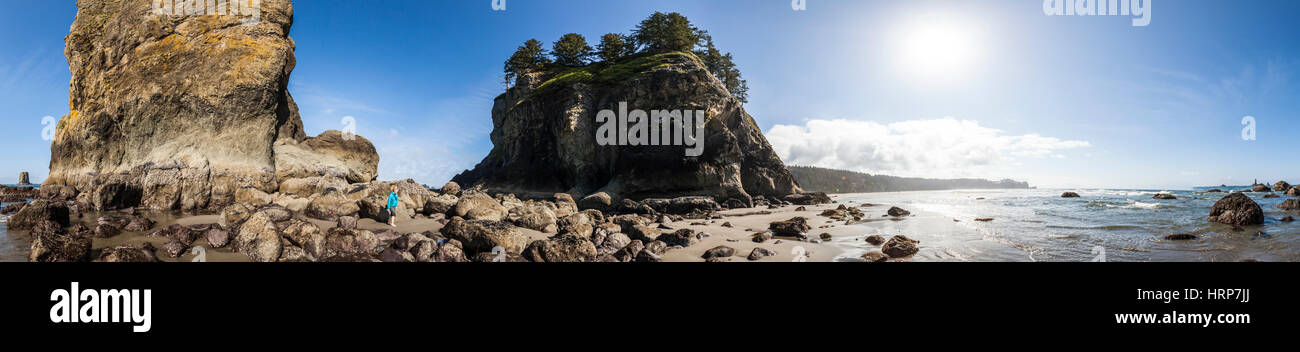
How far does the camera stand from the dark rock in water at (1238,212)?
41.2 feet

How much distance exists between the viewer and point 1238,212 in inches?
507

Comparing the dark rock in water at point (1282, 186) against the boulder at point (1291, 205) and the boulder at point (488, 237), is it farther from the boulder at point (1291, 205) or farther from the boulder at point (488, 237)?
the boulder at point (488, 237)

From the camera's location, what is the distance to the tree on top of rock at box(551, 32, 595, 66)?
149 ft

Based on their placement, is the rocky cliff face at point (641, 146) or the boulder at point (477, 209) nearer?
the boulder at point (477, 209)

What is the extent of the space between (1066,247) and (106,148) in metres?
37.1

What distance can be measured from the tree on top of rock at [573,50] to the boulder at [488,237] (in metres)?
38.6

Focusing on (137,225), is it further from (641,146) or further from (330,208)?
(641,146)

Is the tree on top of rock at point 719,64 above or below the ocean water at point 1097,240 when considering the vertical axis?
above

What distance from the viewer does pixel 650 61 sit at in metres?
36.3

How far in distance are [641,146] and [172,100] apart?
84.2 ft

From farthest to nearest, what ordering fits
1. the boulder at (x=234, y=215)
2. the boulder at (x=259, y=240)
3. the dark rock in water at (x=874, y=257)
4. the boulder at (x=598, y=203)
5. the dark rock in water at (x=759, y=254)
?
1. the boulder at (x=598, y=203)
2. the boulder at (x=234, y=215)
3. the dark rock in water at (x=759, y=254)
4. the dark rock in water at (x=874, y=257)
5. the boulder at (x=259, y=240)

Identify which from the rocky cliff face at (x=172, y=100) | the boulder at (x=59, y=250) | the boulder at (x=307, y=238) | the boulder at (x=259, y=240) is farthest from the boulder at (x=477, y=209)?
the rocky cliff face at (x=172, y=100)

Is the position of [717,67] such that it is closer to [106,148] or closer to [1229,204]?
[1229,204]
